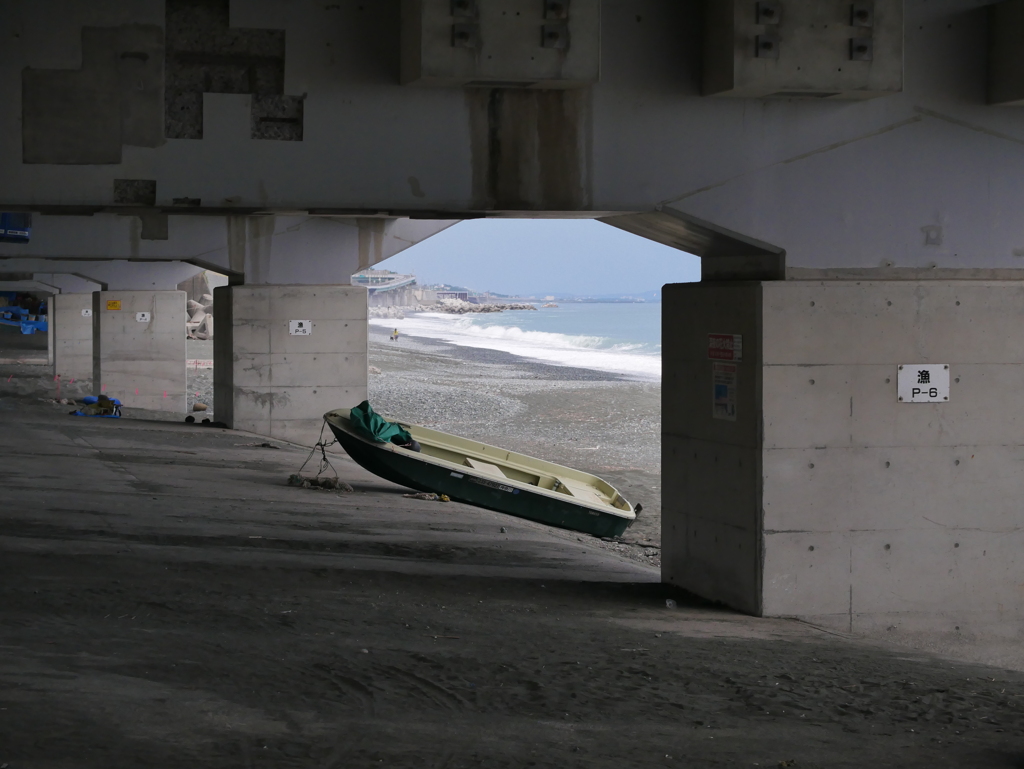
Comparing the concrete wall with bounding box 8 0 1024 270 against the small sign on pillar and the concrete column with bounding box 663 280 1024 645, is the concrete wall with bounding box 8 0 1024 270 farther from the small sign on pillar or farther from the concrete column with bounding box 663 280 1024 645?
the small sign on pillar

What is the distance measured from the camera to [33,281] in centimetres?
4109

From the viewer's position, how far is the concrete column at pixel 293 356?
69.5 ft

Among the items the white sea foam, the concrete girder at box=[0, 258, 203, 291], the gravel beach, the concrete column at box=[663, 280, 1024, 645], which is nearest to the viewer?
the concrete column at box=[663, 280, 1024, 645]

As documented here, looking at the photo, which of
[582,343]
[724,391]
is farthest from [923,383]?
[582,343]

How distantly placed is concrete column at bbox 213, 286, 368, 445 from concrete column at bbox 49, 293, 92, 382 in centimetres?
2229

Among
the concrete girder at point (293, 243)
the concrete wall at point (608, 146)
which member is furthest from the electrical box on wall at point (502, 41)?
the concrete girder at point (293, 243)

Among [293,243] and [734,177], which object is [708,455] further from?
[293,243]

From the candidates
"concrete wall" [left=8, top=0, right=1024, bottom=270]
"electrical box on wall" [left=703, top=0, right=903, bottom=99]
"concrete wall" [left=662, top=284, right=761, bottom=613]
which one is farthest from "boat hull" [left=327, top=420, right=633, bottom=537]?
"electrical box on wall" [left=703, top=0, right=903, bottom=99]

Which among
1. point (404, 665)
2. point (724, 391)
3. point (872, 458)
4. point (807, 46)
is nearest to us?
point (404, 665)

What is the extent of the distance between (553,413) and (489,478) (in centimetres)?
1929

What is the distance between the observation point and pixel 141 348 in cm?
3136

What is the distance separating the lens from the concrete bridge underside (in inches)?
317

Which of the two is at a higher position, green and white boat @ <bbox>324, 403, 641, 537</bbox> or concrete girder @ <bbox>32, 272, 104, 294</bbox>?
concrete girder @ <bbox>32, 272, 104, 294</bbox>

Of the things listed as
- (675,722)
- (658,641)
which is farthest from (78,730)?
(658,641)
